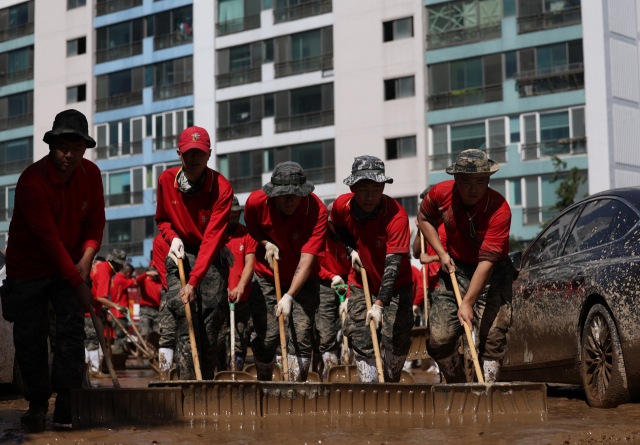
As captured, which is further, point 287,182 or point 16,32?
point 16,32

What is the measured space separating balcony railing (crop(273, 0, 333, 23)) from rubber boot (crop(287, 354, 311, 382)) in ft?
103

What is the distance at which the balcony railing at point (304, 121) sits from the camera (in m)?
36.9

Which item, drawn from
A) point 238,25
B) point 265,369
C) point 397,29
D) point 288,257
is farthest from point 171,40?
point 265,369

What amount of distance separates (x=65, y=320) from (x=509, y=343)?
4.09m

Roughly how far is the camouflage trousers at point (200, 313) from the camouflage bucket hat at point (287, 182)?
811 mm

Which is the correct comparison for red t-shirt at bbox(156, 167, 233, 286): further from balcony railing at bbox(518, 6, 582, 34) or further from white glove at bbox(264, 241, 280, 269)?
balcony railing at bbox(518, 6, 582, 34)

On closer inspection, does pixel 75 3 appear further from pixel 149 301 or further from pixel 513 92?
pixel 149 301

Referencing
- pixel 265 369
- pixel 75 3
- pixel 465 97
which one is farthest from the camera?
pixel 75 3

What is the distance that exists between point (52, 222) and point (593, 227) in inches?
165

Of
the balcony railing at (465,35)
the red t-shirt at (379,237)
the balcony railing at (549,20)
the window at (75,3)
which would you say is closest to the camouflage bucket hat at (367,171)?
the red t-shirt at (379,237)

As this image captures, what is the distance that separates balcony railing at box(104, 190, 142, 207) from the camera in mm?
43125

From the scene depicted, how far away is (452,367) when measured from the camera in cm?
708

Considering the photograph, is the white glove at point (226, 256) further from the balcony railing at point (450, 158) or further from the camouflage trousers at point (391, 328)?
the balcony railing at point (450, 158)

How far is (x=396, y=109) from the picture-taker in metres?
34.9
